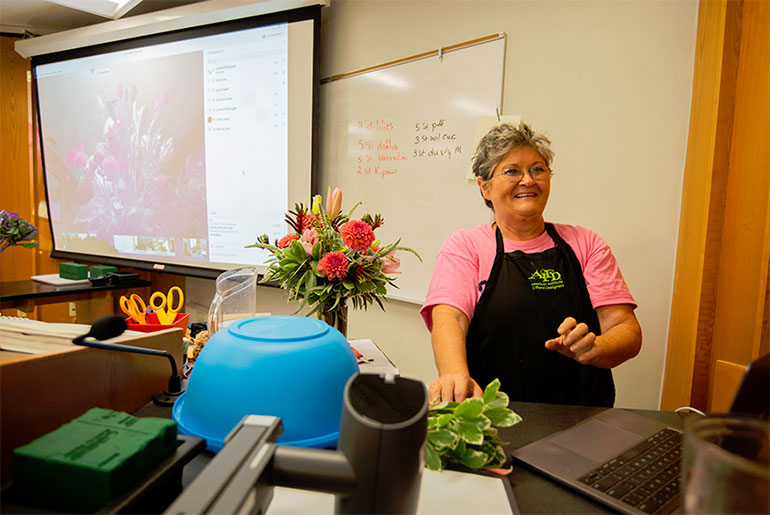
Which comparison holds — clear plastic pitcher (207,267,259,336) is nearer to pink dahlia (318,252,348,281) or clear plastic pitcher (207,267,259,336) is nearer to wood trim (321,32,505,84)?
pink dahlia (318,252,348,281)

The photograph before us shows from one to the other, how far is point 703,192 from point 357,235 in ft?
4.10

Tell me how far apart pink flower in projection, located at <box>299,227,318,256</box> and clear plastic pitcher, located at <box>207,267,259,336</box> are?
0.93 feet

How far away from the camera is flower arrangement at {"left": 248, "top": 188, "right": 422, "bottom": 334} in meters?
1.05

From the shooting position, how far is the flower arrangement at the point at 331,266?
1.05 metres

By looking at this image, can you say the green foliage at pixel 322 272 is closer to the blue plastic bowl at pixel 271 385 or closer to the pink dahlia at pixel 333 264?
the pink dahlia at pixel 333 264

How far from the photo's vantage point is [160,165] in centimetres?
297

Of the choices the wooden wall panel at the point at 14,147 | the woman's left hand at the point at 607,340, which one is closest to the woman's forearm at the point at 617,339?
the woman's left hand at the point at 607,340

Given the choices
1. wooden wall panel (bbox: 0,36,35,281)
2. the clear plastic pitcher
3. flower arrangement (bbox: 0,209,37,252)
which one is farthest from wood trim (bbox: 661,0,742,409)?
wooden wall panel (bbox: 0,36,35,281)

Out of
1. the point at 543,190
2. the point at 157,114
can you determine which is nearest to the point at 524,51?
the point at 543,190

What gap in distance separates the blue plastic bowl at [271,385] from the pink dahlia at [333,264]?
39 cm

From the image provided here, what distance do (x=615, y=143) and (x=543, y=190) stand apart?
62 centimetres

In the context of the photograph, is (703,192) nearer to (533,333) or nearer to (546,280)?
(546,280)

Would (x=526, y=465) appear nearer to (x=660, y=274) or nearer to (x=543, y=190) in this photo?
(x=543, y=190)

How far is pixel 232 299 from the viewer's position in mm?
1229
